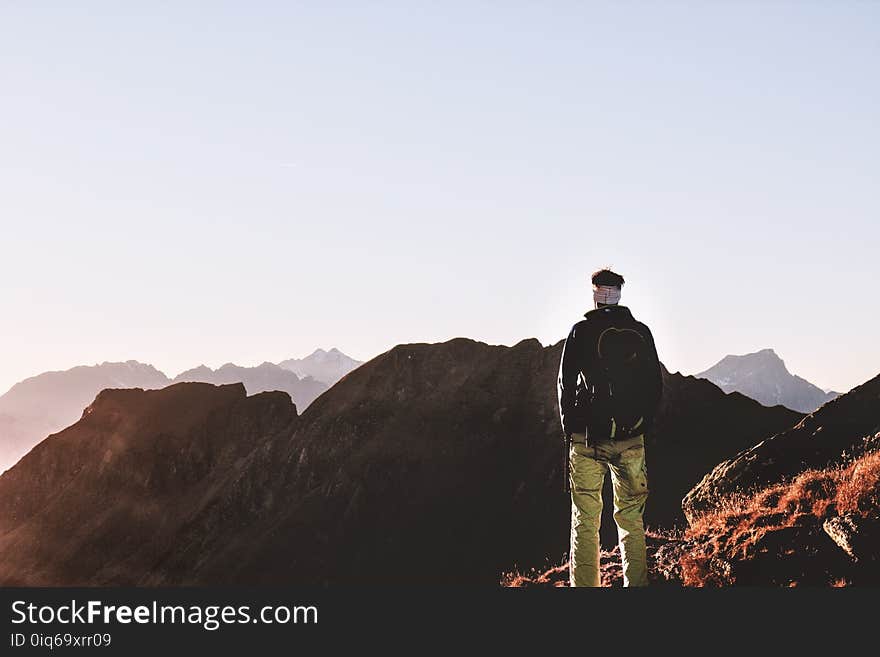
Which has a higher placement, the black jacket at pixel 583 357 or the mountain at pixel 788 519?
the black jacket at pixel 583 357

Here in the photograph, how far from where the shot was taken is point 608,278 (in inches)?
369

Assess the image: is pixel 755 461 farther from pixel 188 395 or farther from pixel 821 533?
pixel 188 395

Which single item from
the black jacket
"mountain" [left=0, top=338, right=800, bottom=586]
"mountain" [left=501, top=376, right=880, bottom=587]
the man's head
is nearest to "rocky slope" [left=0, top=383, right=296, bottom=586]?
"mountain" [left=0, top=338, right=800, bottom=586]

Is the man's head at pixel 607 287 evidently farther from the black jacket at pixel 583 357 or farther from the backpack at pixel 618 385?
the backpack at pixel 618 385

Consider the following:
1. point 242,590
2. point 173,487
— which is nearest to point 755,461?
point 242,590

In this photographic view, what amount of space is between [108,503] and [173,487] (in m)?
7.71

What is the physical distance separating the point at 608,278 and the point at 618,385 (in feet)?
4.01

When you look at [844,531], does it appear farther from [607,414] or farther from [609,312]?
[609,312]

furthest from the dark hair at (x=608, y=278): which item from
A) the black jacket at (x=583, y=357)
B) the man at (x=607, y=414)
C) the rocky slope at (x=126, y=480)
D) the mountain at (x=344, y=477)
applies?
the rocky slope at (x=126, y=480)

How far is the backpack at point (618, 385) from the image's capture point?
29.8 ft

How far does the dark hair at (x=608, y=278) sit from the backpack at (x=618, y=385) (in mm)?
530

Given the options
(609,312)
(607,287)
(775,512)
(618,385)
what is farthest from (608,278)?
(775,512)

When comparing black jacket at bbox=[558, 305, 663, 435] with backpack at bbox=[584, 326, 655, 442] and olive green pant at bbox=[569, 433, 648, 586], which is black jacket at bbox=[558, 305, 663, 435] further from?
olive green pant at bbox=[569, 433, 648, 586]

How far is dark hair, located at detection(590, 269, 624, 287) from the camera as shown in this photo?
9383mm
